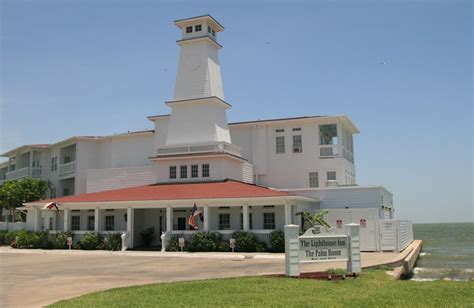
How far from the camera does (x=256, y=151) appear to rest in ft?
121

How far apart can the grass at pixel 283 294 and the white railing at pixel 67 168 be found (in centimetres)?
3117

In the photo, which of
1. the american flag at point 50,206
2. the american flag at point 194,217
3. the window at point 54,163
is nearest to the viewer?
the american flag at point 194,217

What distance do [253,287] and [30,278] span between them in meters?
7.79

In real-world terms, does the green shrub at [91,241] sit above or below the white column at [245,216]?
below

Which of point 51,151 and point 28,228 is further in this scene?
point 51,151

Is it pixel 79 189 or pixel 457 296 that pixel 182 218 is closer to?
pixel 79 189

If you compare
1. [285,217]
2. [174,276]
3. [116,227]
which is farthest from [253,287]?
[116,227]

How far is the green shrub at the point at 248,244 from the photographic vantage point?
83.4ft

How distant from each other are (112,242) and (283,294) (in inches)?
752

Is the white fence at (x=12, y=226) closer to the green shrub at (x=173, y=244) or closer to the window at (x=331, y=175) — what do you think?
the green shrub at (x=173, y=244)

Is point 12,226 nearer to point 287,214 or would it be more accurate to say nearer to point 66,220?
A: point 66,220

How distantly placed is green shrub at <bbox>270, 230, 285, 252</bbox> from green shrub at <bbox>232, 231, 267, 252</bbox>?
0.63 m

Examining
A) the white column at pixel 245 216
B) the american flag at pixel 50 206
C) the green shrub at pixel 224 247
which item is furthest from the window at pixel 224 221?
the american flag at pixel 50 206

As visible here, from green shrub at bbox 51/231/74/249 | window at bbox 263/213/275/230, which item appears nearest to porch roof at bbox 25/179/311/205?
window at bbox 263/213/275/230
